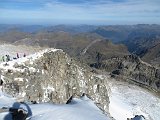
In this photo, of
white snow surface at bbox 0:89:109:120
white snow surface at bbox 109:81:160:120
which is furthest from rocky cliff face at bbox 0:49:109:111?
white snow surface at bbox 0:89:109:120

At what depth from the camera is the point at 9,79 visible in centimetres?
3119

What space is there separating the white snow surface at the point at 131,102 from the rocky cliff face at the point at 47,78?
6.20m

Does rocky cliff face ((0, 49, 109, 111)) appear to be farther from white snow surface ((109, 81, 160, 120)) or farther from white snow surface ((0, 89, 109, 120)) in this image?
white snow surface ((0, 89, 109, 120))

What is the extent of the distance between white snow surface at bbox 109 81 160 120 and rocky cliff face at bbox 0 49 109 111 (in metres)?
6.20

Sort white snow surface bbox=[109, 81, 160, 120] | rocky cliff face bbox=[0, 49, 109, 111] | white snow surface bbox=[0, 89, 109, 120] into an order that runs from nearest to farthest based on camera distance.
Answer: white snow surface bbox=[0, 89, 109, 120] < rocky cliff face bbox=[0, 49, 109, 111] < white snow surface bbox=[109, 81, 160, 120]

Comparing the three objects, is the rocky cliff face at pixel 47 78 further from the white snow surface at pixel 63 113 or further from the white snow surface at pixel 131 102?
the white snow surface at pixel 63 113

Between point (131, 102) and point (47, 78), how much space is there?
2662cm

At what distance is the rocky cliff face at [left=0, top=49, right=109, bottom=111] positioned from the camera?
1244 inches

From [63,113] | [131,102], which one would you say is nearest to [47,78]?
[63,113]

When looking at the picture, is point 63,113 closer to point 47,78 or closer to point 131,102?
point 47,78

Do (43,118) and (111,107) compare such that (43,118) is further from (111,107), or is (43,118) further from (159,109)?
(159,109)

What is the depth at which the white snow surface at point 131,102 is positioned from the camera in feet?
174

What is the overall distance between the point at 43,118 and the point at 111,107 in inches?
1448

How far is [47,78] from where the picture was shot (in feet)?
119
